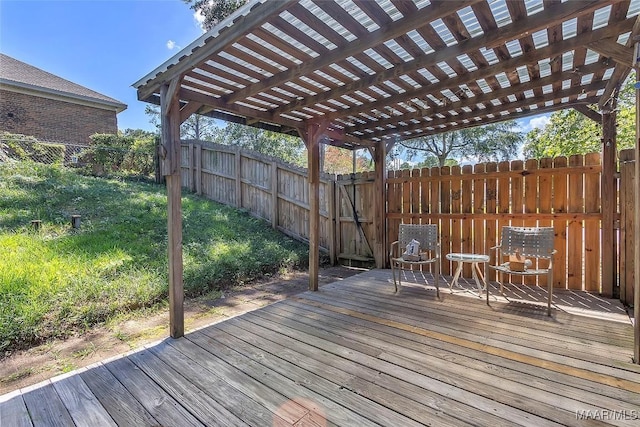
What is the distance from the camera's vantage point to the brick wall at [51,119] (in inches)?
370

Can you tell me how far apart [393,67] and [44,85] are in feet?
42.8

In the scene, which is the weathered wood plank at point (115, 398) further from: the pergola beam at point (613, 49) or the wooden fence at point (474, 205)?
the wooden fence at point (474, 205)

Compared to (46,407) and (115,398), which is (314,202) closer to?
(115,398)

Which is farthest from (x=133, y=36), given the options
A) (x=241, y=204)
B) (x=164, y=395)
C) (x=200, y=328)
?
(x=164, y=395)

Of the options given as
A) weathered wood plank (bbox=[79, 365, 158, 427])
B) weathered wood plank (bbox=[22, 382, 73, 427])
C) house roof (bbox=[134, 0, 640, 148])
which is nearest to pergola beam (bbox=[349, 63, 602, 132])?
house roof (bbox=[134, 0, 640, 148])

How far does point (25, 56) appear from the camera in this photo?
12055 mm

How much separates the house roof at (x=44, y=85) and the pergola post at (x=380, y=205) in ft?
37.7

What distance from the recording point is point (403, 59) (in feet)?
8.59

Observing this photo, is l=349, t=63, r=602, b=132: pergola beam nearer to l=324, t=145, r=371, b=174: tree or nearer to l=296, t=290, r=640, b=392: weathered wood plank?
l=296, t=290, r=640, b=392: weathered wood plank

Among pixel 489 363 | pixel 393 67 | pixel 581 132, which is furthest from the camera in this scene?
pixel 581 132

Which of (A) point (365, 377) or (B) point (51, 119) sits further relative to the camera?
(B) point (51, 119)

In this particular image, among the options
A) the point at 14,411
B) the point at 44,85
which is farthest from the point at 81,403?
the point at 44,85

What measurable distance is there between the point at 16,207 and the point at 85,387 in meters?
5.14

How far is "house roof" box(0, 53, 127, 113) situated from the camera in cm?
959
